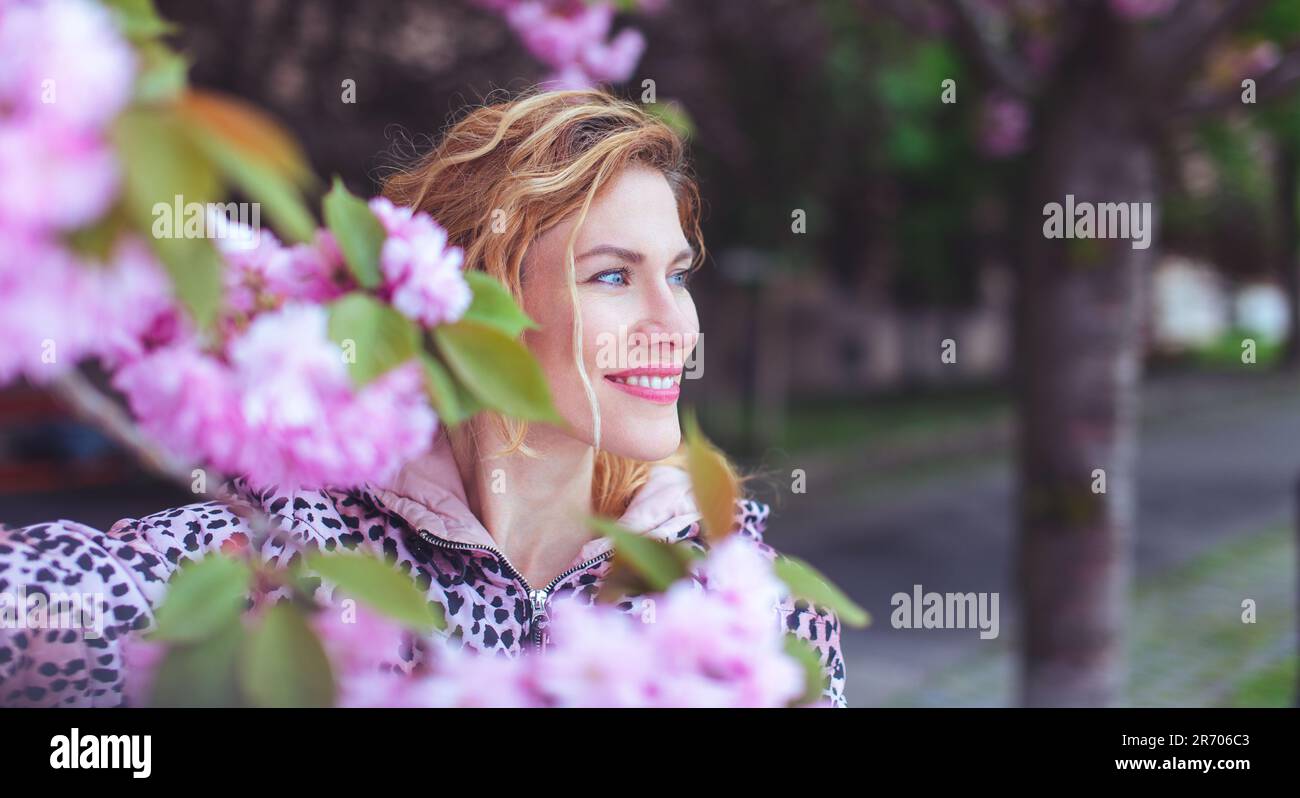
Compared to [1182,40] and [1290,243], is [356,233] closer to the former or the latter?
[1182,40]

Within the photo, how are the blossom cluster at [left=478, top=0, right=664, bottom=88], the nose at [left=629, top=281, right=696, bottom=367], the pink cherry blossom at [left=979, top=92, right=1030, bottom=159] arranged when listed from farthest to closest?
the pink cherry blossom at [left=979, top=92, right=1030, bottom=159] < the blossom cluster at [left=478, top=0, right=664, bottom=88] < the nose at [left=629, top=281, right=696, bottom=367]

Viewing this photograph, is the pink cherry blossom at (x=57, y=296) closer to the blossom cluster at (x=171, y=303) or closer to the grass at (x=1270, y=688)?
the blossom cluster at (x=171, y=303)

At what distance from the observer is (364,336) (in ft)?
2.28

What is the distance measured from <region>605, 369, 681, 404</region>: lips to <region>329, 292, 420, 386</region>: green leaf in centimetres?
78

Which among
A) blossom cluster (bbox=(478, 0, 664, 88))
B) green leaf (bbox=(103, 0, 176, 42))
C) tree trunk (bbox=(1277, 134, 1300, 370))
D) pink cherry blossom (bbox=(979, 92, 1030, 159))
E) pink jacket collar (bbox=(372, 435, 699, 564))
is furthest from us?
tree trunk (bbox=(1277, 134, 1300, 370))

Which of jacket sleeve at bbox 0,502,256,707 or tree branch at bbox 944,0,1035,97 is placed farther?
tree branch at bbox 944,0,1035,97

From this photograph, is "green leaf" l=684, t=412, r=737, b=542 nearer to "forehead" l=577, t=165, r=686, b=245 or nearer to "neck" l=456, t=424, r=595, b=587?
"forehead" l=577, t=165, r=686, b=245

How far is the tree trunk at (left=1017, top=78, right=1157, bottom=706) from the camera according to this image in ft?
12.1

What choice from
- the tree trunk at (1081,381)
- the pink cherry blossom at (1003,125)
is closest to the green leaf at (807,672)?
the tree trunk at (1081,381)

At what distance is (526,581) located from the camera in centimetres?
166

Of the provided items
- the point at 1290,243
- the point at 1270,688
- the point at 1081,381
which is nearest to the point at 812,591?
the point at 1081,381

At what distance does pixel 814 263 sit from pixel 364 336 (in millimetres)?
17114

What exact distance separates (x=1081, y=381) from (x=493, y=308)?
10.9 feet

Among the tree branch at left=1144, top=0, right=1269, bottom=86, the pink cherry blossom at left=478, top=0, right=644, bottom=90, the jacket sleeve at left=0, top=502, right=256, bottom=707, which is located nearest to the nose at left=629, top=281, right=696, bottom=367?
the jacket sleeve at left=0, top=502, right=256, bottom=707
